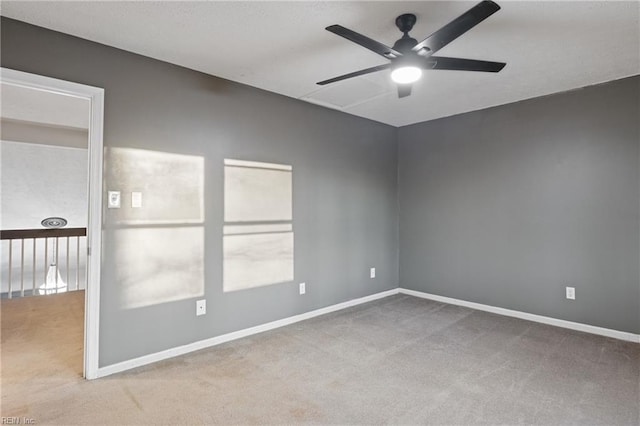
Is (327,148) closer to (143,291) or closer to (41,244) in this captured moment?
(143,291)

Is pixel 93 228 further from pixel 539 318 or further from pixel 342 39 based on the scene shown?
pixel 539 318

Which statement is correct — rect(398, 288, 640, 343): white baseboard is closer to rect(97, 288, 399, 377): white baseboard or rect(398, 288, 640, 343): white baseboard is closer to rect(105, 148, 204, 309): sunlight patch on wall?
rect(97, 288, 399, 377): white baseboard

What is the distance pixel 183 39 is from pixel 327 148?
1982mm

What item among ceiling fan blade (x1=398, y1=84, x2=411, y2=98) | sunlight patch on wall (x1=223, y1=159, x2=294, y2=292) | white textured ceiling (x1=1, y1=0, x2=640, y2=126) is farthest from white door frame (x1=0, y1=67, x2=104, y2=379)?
ceiling fan blade (x1=398, y1=84, x2=411, y2=98)

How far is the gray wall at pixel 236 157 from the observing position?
2516mm

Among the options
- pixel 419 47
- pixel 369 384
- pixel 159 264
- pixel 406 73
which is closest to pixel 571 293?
pixel 369 384

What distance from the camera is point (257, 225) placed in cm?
337

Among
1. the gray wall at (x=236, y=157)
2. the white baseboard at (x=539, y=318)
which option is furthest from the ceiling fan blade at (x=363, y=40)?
the white baseboard at (x=539, y=318)

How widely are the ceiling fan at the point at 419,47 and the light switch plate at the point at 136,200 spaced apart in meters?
1.88

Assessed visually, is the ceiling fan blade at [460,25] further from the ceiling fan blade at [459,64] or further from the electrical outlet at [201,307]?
the electrical outlet at [201,307]

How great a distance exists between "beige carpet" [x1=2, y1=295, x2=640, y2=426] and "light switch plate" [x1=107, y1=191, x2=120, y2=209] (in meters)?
1.23

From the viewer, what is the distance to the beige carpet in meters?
2.00

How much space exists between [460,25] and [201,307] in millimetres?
2790

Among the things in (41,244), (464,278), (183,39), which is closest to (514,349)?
(464,278)
